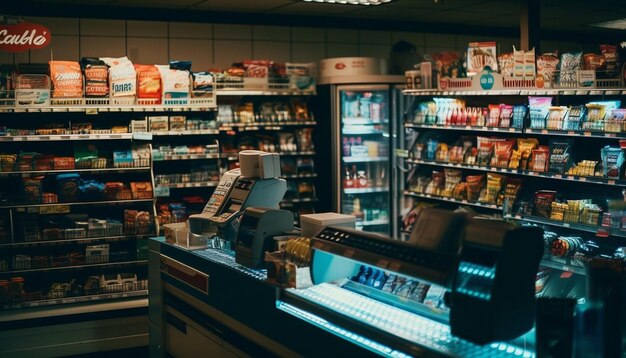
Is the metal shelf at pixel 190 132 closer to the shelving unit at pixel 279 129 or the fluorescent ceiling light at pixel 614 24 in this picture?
the shelving unit at pixel 279 129

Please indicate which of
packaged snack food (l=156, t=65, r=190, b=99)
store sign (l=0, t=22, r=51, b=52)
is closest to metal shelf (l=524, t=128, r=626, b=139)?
packaged snack food (l=156, t=65, r=190, b=99)

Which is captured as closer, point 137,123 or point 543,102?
point 543,102

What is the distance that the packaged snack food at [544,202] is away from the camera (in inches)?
250

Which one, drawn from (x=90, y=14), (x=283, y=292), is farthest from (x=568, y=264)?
(x=90, y=14)

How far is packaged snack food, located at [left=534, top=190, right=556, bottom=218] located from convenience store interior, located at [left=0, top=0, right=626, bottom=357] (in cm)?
17

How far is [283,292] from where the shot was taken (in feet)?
12.4

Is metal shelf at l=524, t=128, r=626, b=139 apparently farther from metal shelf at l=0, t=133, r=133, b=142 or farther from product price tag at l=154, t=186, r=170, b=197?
metal shelf at l=0, t=133, r=133, b=142

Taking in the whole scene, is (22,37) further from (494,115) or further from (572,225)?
(572,225)

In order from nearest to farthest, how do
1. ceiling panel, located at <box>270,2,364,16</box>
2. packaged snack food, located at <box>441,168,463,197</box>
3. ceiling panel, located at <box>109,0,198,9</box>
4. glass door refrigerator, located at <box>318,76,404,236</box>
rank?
packaged snack food, located at <box>441,168,463,197</box> < ceiling panel, located at <box>109,0,198,9</box> < ceiling panel, located at <box>270,2,364,16</box> < glass door refrigerator, located at <box>318,76,404,236</box>

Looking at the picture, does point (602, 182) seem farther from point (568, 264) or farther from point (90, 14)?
point (90, 14)

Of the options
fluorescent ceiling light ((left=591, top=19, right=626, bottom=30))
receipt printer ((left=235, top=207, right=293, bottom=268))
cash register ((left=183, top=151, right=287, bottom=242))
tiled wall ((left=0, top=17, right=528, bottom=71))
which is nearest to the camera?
receipt printer ((left=235, top=207, right=293, bottom=268))

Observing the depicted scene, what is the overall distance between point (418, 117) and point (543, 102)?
1763 mm

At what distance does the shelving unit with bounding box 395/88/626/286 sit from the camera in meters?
5.75

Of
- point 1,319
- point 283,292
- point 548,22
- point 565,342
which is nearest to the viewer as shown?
point 565,342
